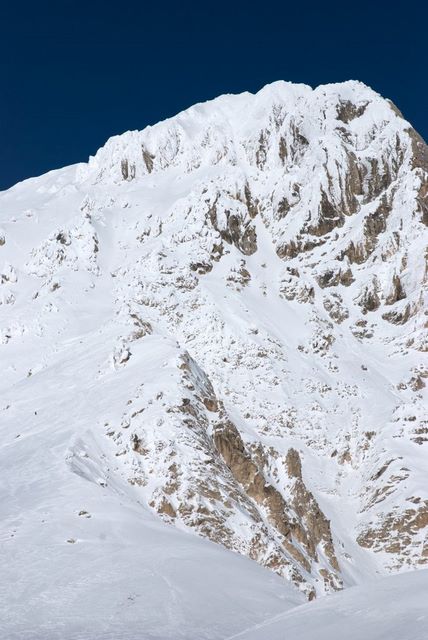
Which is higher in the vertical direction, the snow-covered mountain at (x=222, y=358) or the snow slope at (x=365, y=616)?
the snow-covered mountain at (x=222, y=358)

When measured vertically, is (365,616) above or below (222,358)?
below

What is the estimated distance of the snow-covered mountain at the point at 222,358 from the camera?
2266 cm

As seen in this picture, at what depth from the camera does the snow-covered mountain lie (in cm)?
2266

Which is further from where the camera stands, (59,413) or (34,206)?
(34,206)

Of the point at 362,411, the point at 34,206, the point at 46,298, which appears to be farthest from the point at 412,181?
the point at 34,206

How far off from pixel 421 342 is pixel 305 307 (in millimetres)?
13228

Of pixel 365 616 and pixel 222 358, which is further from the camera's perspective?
pixel 222 358

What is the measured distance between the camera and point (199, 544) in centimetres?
2241

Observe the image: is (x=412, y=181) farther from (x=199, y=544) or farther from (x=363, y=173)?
(x=199, y=544)

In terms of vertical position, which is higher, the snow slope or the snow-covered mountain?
the snow-covered mountain

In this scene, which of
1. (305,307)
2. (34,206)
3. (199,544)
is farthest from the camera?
(34,206)

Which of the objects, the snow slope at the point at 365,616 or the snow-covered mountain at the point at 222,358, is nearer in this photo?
the snow slope at the point at 365,616

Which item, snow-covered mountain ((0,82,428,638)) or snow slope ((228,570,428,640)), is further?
snow-covered mountain ((0,82,428,638))

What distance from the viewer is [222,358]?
204ft
